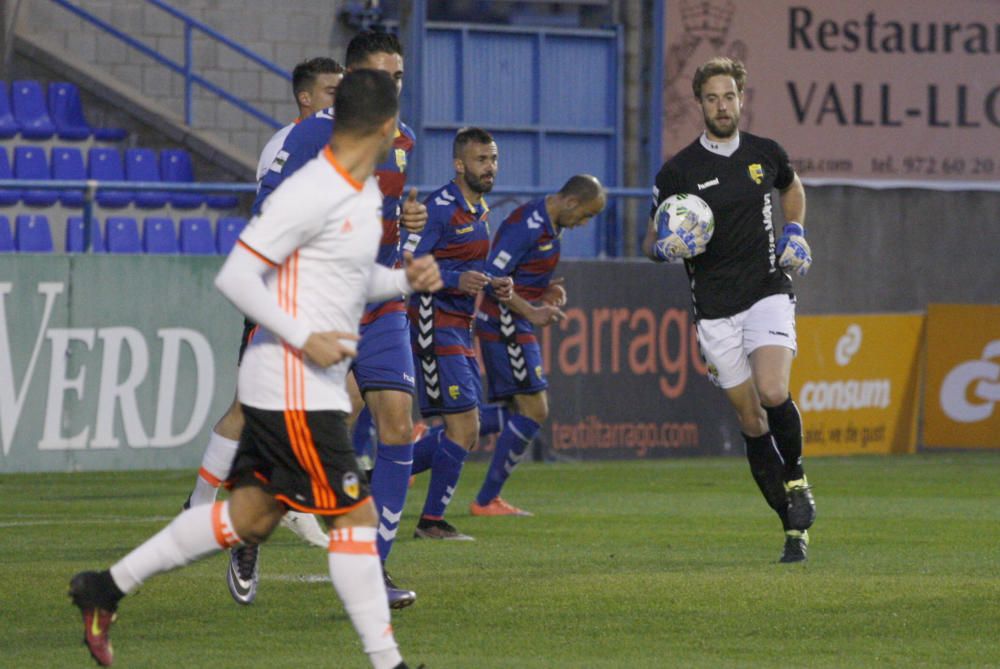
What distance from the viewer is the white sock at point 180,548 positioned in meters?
6.14

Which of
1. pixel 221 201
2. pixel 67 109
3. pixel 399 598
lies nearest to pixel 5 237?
pixel 221 201

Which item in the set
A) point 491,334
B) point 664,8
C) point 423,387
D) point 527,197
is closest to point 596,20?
point 664,8

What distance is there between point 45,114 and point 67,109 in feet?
1.25

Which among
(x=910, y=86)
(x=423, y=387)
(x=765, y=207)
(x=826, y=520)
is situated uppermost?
(x=910, y=86)

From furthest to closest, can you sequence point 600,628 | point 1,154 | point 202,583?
1. point 1,154
2. point 202,583
3. point 600,628

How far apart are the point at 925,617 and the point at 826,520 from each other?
435 cm

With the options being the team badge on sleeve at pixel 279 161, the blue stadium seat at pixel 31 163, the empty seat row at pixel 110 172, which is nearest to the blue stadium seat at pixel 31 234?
the empty seat row at pixel 110 172

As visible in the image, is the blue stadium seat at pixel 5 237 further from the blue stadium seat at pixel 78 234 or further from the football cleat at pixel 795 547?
the football cleat at pixel 795 547

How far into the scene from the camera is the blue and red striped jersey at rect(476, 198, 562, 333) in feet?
40.7

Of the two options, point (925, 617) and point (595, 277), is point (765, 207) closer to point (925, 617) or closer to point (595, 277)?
point (925, 617)

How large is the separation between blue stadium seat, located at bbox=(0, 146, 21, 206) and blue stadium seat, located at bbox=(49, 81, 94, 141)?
106 centimetres

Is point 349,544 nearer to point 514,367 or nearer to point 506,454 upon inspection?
point 506,454

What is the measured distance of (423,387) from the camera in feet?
36.2

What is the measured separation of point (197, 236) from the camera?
17359mm
